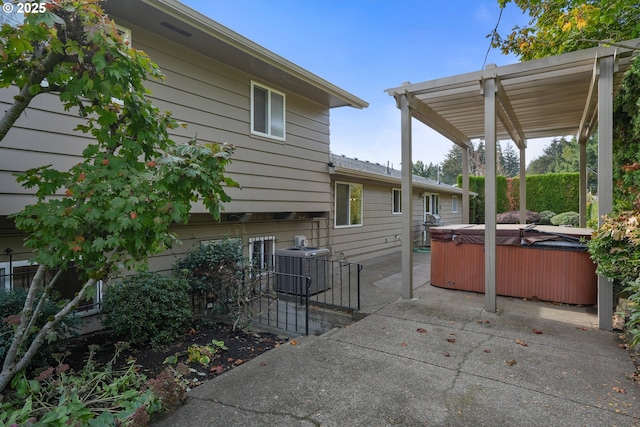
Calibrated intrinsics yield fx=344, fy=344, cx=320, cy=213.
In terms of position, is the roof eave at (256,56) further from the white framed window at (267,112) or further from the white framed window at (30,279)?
the white framed window at (30,279)

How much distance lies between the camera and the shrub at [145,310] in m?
4.04

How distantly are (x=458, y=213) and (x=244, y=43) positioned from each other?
17506 millimetres

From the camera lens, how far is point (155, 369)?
3.57 metres

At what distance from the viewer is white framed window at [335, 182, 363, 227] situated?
9.40 metres

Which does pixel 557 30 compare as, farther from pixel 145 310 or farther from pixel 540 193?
pixel 540 193

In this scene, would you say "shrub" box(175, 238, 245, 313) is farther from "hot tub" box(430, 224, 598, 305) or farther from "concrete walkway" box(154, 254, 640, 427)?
"hot tub" box(430, 224, 598, 305)

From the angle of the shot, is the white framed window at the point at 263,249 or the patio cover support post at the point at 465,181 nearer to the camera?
the white framed window at the point at 263,249

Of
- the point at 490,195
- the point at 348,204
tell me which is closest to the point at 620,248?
the point at 490,195

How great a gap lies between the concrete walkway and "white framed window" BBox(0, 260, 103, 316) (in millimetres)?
2120

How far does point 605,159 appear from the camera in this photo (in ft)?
14.1

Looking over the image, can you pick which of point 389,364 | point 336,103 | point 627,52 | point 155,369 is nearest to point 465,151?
point 336,103

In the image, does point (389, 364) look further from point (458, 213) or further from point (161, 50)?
point (458, 213)

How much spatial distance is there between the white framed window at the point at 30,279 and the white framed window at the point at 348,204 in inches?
234

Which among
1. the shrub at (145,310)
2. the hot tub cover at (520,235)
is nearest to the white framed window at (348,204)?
the hot tub cover at (520,235)
